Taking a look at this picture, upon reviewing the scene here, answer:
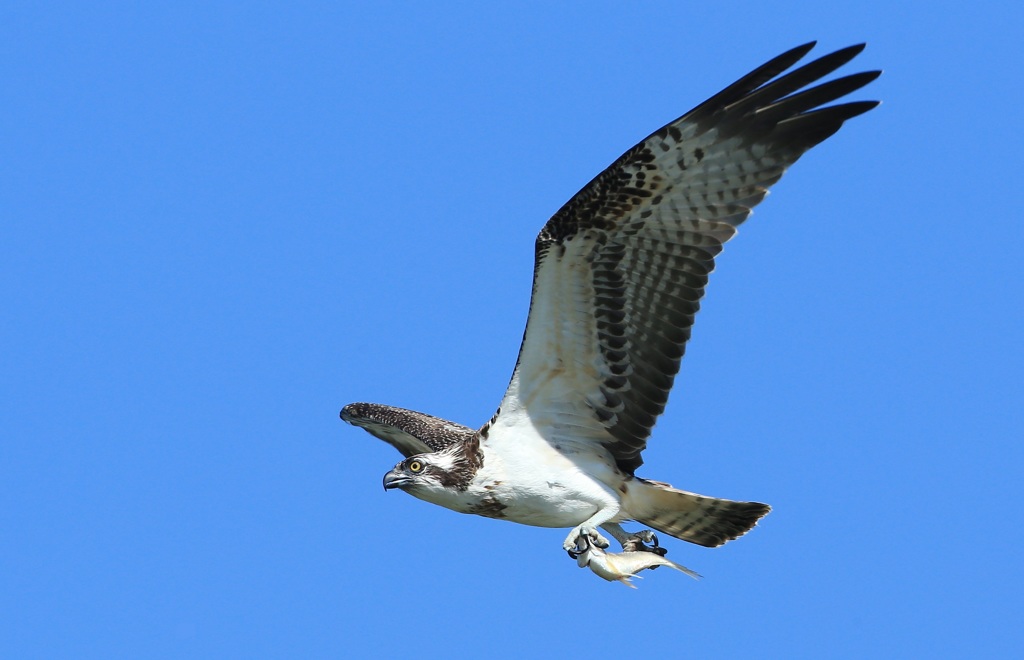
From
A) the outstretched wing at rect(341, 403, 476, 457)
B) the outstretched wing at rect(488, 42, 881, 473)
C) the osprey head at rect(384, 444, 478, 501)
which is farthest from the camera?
the outstretched wing at rect(341, 403, 476, 457)

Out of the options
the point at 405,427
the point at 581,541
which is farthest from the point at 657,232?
the point at 405,427

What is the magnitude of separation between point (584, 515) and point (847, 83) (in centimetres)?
354

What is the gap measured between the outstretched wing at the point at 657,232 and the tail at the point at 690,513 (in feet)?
2.11

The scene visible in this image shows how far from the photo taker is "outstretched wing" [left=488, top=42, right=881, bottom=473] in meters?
10.7

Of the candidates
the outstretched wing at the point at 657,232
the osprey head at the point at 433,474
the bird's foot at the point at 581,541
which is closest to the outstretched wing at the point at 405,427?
the osprey head at the point at 433,474

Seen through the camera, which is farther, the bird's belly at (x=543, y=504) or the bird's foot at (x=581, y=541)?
the bird's belly at (x=543, y=504)

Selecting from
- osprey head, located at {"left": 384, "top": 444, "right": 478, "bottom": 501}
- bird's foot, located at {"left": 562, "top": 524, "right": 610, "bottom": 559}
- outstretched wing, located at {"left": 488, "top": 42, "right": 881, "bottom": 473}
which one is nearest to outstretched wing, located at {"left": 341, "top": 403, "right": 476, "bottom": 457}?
osprey head, located at {"left": 384, "top": 444, "right": 478, "bottom": 501}

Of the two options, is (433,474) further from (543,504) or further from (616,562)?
(616,562)

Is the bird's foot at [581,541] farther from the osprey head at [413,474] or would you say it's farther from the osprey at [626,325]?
the osprey head at [413,474]

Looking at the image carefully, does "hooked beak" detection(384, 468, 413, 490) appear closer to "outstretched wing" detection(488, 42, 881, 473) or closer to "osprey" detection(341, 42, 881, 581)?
"osprey" detection(341, 42, 881, 581)

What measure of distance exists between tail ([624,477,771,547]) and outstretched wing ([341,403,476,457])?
2017mm

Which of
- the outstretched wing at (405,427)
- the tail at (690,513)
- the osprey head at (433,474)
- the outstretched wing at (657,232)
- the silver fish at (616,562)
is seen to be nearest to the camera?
the outstretched wing at (657,232)

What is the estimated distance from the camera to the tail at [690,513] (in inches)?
459

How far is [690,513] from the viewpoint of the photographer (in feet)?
38.5
